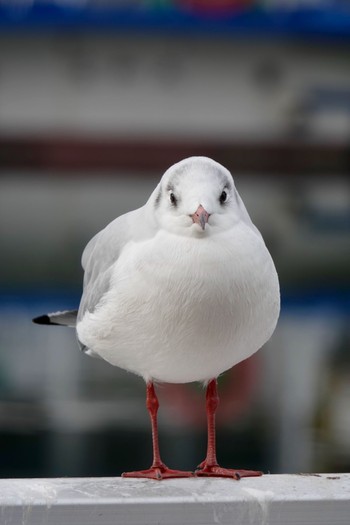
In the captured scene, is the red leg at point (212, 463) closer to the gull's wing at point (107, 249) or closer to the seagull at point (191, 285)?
the seagull at point (191, 285)

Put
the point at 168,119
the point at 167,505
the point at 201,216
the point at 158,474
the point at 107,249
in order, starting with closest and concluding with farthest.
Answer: the point at 167,505 < the point at 201,216 < the point at 158,474 < the point at 107,249 < the point at 168,119

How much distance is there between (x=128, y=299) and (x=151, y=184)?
40.5 feet

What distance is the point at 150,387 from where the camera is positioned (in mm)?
1858

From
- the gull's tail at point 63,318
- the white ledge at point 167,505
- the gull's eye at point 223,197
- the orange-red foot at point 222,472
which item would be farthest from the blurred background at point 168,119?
the white ledge at point 167,505

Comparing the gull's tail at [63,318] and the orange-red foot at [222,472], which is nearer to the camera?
the orange-red foot at [222,472]

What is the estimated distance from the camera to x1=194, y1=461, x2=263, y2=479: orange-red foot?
1646 mm

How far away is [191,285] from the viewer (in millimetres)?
1544

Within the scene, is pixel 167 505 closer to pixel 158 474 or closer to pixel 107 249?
pixel 158 474

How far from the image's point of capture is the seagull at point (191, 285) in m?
1.55

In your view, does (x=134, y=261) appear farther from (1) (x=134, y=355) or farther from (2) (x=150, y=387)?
(2) (x=150, y=387)

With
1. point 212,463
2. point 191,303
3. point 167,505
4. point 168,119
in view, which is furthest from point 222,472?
point 168,119

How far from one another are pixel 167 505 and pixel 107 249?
59 centimetres

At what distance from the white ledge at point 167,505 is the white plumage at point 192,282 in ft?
0.83

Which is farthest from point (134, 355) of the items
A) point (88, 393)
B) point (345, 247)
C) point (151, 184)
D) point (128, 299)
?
point (151, 184)
